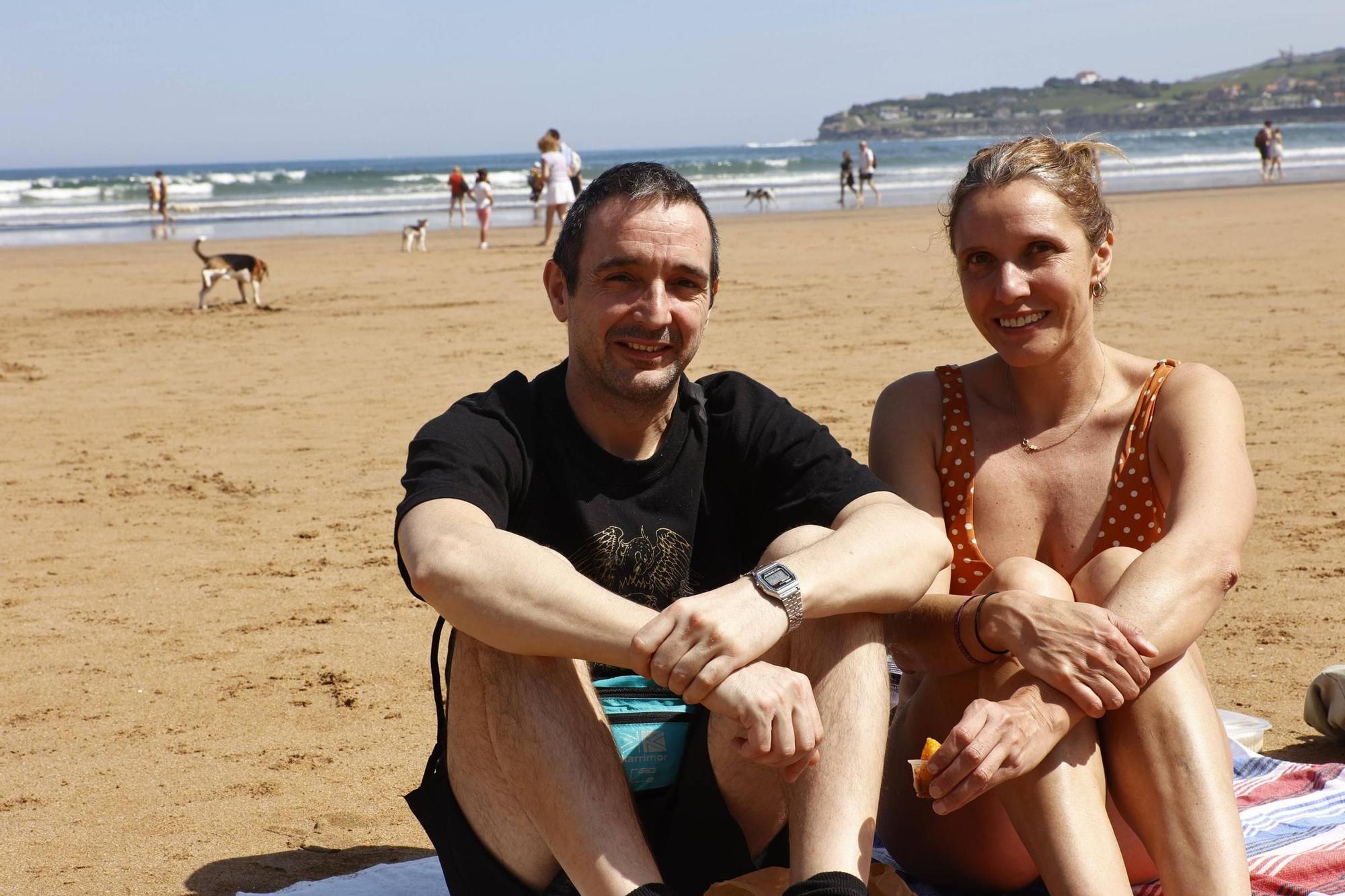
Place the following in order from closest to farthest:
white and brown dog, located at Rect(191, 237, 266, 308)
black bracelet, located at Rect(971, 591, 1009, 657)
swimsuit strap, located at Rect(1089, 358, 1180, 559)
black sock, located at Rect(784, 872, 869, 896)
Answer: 1. black sock, located at Rect(784, 872, 869, 896)
2. black bracelet, located at Rect(971, 591, 1009, 657)
3. swimsuit strap, located at Rect(1089, 358, 1180, 559)
4. white and brown dog, located at Rect(191, 237, 266, 308)

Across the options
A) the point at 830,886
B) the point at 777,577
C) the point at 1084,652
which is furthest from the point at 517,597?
the point at 1084,652

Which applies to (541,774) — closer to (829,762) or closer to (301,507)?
(829,762)

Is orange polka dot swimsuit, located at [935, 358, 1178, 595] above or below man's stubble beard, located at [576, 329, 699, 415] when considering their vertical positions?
below

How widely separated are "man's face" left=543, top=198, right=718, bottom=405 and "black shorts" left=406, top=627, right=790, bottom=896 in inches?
27.2

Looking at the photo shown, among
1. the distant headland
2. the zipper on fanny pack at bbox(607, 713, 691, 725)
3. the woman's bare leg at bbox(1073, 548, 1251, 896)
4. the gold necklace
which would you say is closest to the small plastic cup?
the woman's bare leg at bbox(1073, 548, 1251, 896)

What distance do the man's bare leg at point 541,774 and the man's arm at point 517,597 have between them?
3.8 inches

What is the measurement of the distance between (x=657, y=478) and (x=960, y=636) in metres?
0.74

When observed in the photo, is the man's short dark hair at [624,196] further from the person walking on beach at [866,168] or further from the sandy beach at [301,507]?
the person walking on beach at [866,168]

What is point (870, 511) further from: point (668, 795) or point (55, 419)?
point (55, 419)

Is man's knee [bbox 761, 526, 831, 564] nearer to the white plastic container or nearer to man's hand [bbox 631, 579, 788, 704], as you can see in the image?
man's hand [bbox 631, 579, 788, 704]

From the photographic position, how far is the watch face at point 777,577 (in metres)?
2.56

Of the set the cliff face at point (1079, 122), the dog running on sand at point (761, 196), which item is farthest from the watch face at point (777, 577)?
the cliff face at point (1079, 122)

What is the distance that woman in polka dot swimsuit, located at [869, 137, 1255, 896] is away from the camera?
8.54ft

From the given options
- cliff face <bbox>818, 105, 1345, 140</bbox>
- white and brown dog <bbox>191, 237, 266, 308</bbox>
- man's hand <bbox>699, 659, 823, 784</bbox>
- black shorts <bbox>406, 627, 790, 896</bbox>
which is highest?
cliff face <bbox>818, 105, 1345, 140</bbox>
